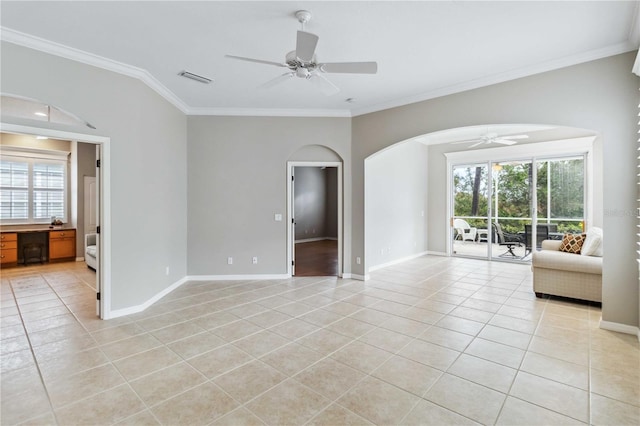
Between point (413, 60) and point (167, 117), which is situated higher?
point (413, 60)

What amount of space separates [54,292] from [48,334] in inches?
79.6

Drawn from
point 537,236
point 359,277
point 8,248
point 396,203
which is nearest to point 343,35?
point 359,277

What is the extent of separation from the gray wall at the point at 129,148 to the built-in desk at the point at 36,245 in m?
4.39

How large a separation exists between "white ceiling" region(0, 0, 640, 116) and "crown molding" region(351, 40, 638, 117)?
11 mm

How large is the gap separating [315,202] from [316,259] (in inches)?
164

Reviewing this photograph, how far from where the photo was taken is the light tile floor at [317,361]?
6.69ft

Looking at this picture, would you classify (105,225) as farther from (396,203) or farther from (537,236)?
(537,236)

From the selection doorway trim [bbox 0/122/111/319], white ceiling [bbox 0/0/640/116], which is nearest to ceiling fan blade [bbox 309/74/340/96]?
white ceiling [bbox 0/0/640/116]

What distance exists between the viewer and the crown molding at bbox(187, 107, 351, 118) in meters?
5.32

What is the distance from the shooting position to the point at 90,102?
346 centimetres

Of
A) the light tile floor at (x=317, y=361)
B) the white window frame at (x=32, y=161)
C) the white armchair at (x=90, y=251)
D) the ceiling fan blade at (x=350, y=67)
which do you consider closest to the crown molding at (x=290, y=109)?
the ceiling fan blade at (x=350, y=67)

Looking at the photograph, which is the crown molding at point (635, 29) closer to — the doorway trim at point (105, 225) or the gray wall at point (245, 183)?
the gray wall at point (245, 183)

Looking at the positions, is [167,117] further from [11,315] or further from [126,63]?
[11,315]

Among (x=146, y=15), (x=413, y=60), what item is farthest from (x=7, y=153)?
(x=413, y=60)
